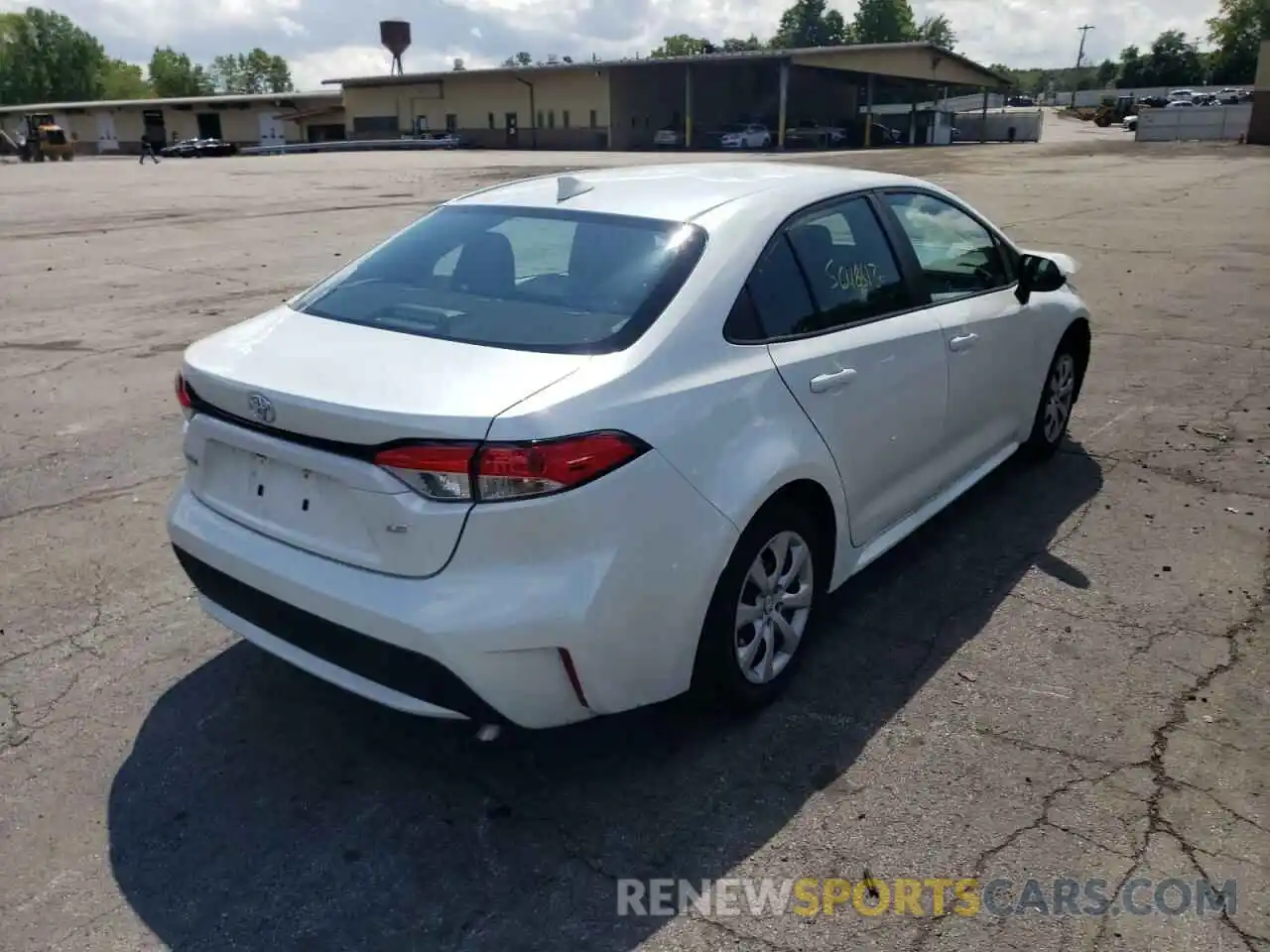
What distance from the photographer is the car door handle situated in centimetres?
332

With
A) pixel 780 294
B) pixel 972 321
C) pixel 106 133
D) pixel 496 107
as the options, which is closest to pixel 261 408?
pixel 780 294

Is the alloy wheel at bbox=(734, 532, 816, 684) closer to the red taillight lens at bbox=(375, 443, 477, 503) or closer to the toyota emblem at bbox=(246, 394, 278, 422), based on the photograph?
the red taillight lens at bbox=(375, 443, 477, 503)

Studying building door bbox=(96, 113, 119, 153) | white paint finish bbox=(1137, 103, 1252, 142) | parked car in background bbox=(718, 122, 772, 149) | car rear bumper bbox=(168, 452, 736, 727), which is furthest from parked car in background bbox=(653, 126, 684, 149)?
car rear bumper bbox=(168, 452, 736, 727)

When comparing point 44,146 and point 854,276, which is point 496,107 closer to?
point 44,146

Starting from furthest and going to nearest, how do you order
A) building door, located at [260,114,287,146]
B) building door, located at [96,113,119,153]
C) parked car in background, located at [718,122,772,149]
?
1. building door, located at [96,113,119,153]
2. building door, located at [260,114,287,146]
3. parked car in background, located at [718,122,772,149]

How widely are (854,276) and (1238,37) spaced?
122 meters

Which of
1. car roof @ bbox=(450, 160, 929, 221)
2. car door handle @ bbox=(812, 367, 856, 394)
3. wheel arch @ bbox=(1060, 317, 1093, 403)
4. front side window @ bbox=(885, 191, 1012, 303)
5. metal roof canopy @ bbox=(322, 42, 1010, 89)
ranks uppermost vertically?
metal roof canopy @ bbox=(322, 42, 1010, 89)

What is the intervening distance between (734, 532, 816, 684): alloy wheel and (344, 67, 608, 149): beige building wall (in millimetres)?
63032

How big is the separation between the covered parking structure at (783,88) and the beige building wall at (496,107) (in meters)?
1.82

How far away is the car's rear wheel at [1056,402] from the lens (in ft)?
17.7

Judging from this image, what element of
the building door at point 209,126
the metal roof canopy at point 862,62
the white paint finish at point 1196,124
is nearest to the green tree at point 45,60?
the building door at point 209,126

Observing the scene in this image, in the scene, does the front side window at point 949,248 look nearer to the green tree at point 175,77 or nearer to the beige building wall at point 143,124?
the beige building wall at point 143,124

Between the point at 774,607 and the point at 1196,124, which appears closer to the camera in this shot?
the point at 774,607

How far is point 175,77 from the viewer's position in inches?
4956
